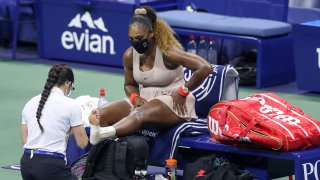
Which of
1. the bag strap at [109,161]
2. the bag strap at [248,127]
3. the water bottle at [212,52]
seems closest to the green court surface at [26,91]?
the water bottle at [212,52]

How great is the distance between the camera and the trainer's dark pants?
6648mm

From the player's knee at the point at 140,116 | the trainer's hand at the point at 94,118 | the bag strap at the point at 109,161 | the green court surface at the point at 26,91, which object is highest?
the trainer's hand at the point at 94,118

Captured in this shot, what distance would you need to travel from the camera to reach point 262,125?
23.4 feet

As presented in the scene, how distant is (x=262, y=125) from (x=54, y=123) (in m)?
1.50

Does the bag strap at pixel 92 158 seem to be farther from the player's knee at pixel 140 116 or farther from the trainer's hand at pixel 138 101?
the trainer's hand at pixel 138 101

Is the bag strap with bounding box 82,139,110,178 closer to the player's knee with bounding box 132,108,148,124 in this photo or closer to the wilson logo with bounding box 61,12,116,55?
the player's knee with bounding box 132,108,148,124

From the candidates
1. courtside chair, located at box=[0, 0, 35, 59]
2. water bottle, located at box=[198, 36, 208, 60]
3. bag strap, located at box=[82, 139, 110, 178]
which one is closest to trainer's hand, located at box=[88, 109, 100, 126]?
bag strap, located at box=[82, 139, 110, 178]

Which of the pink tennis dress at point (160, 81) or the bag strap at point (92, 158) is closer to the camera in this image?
the bag strap at point (92, 158)

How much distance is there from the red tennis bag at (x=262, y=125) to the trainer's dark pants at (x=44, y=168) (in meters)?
1.27

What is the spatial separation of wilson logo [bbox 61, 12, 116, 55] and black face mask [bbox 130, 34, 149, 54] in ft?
17.9

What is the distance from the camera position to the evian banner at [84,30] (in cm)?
1312

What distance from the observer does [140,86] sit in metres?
8.07

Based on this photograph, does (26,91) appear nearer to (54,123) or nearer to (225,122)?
(225,122)

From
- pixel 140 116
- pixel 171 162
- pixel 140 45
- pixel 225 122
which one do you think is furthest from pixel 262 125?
pixel 140 45
